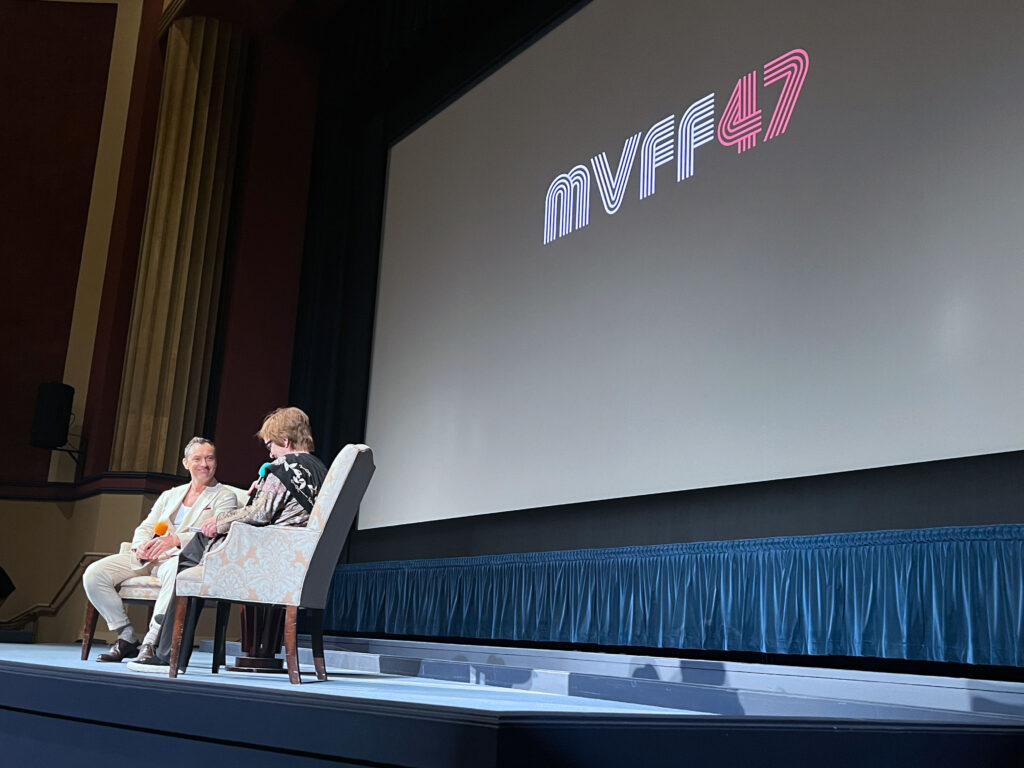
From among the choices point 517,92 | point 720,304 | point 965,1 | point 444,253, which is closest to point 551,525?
point 720,304

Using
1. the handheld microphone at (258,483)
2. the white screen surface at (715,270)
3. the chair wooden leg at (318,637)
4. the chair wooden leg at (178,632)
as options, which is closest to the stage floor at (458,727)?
the chair wooden leg at (318,637)

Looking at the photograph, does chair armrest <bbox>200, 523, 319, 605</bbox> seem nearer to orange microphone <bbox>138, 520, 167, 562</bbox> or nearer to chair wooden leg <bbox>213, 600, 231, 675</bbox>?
chair wooden leg <bbox>213, 600, 231, 675</bbox>

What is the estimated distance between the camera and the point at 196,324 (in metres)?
7.14

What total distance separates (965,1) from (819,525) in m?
1.87

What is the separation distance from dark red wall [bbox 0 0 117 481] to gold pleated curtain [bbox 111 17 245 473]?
0.99 metres

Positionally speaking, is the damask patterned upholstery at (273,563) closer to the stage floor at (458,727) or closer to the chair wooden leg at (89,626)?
the stage floor at (458,727)

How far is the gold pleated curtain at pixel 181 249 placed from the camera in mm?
6867

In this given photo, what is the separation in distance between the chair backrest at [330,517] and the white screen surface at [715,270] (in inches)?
58.6

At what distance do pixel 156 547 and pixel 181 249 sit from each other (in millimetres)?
3537

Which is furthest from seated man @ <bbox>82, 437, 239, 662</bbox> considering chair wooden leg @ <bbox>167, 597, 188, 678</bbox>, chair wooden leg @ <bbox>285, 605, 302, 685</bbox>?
chair wooden leg @ <bbox>285, 605, 302, 685</bbox>

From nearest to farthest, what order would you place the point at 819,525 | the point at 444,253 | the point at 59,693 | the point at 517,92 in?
the point at 59,693, the point at 819,525, the point at 517,92, the point at 444,253

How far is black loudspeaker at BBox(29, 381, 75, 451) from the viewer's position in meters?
7.02

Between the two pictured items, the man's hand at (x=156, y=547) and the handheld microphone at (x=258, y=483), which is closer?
the handheld microphone at (x=258, y=483)

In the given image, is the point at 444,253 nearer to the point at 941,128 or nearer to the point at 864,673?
the point at 941,128
